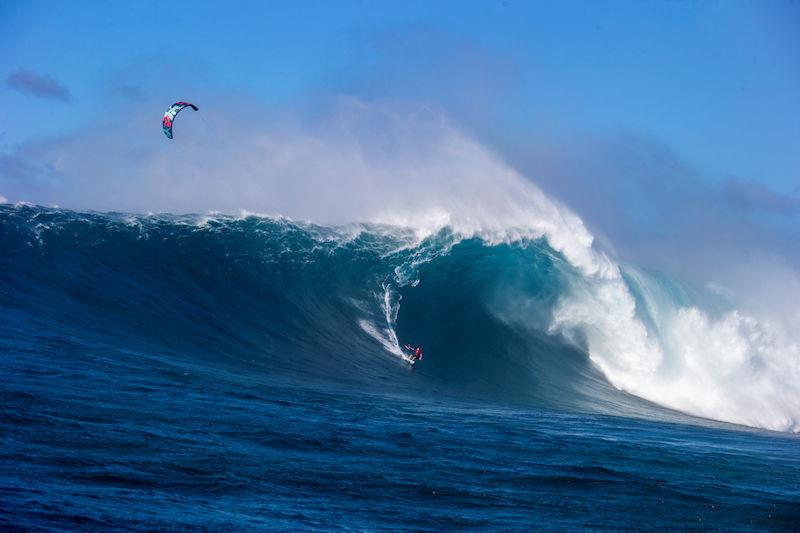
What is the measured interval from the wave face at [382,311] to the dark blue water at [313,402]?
0.30 ft

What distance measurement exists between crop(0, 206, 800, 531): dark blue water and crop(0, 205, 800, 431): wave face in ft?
0.30

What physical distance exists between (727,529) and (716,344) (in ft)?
56.8

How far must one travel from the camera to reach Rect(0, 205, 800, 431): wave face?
51.9 ft

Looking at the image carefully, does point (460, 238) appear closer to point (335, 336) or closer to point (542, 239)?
point (542, 239)

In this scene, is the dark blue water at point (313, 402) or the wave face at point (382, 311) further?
the wave face at point (382, 311)

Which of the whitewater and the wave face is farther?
the wave face

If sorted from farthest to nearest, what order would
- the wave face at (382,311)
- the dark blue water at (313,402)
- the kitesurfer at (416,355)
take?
the kitesurfer at (416,355) → the wave face at (382,311) → the dark blue water at (313,402)

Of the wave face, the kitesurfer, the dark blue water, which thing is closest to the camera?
the dark blue water

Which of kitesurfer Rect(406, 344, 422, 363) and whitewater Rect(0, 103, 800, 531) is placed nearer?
whitewater Rect(0, 103, 800, 531)

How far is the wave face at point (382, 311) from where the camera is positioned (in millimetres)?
15820

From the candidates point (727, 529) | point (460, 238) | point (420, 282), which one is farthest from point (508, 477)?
point (460, 238)

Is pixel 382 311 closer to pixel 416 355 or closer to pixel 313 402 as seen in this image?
pixel 416 355

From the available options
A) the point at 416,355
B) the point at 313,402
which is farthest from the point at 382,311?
the point at 313,402

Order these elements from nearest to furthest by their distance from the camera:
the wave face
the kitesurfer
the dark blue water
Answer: the dark blue water, the wave face, the kitesurfer
